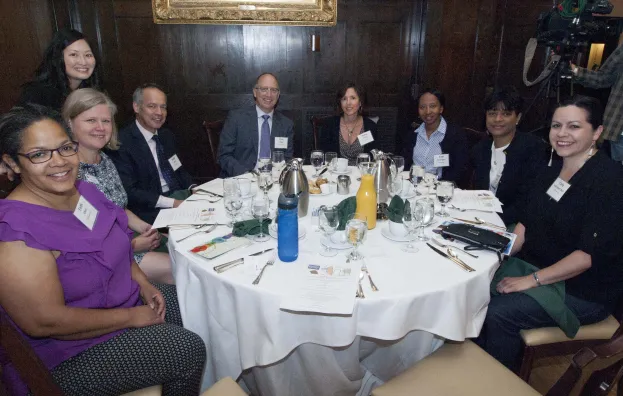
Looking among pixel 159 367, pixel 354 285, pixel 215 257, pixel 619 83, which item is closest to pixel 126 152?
pixel 215 257

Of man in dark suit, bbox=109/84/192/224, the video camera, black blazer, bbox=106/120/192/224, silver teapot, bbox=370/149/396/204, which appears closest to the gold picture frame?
man in dark suit, bbox=109/84/192/224

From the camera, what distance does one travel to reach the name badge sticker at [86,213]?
154cm

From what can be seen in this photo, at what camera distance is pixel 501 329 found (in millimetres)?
1815

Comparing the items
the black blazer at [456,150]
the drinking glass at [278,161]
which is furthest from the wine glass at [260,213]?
the black blazer at [456,150]

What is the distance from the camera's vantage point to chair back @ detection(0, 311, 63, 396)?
1.06 meters

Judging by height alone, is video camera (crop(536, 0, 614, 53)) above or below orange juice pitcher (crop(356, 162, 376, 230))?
above

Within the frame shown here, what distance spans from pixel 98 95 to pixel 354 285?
1.81 metres

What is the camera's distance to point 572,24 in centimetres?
337

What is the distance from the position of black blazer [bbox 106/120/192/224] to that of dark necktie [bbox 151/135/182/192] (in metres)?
0.08

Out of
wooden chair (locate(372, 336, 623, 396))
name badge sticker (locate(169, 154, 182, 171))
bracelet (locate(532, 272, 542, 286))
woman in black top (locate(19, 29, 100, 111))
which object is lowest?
wooden chair (locate(372, 336, 623, 396))

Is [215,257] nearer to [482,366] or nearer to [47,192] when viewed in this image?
[47,192]

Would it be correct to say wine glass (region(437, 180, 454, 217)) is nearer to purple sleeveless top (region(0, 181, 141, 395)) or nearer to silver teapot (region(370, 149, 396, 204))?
silver teapot (region(370, 149, 396, 204))

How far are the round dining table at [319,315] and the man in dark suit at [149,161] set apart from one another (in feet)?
3.25

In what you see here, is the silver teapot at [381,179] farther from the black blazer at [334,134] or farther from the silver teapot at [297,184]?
the black blazer at [334,134]
